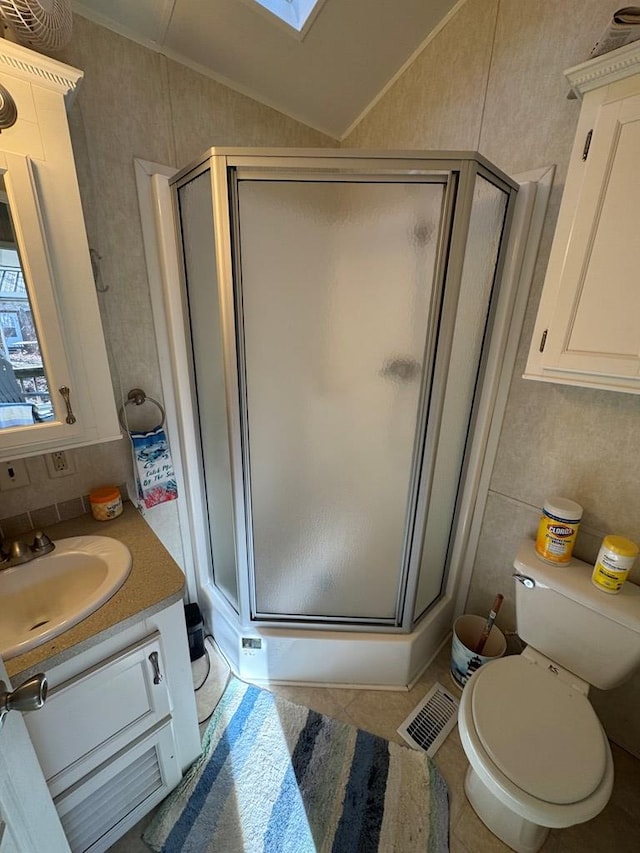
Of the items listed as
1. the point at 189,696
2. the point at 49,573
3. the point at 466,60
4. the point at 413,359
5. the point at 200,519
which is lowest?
the point at 189,696

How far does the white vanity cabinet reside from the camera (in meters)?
0.83

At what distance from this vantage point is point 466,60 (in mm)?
1231

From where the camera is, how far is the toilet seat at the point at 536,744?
0.88 m

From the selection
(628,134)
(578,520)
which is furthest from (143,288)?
(578,520)

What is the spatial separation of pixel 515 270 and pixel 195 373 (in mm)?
1216

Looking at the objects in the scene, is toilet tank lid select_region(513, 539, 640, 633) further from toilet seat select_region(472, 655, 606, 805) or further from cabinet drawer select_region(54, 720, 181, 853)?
cabinet drawer select_region(54, 720, 181, 853)

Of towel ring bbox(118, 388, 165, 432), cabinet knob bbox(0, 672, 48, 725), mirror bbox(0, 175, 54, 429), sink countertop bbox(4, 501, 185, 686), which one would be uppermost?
mirror bbox(0, 175, 54, 429)

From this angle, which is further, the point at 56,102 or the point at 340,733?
the point at 340,733

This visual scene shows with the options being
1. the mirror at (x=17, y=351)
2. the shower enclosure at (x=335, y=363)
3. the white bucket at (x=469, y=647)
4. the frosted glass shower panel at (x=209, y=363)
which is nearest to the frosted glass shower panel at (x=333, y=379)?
the shower enclosure at (x=335, y=363)

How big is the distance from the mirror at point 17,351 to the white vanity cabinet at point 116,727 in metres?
0.62

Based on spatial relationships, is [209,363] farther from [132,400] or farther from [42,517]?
[42,517]

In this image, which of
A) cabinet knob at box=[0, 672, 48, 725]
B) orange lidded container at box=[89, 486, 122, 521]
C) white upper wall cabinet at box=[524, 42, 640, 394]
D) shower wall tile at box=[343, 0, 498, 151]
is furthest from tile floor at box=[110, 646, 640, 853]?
shower wall tile at box=[343, 0, 498, 151]

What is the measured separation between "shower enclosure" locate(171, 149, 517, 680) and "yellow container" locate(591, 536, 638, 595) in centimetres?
52

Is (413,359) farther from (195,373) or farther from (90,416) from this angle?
(90,416)
